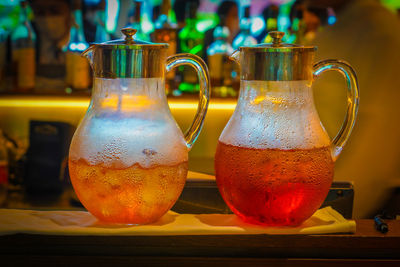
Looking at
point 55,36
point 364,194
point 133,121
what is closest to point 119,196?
point 133,121

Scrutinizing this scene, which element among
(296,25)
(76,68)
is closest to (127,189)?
(76,68)

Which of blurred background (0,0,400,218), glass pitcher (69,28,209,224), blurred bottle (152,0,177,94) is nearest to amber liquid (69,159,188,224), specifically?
glass pitcher (69,28,209,224)

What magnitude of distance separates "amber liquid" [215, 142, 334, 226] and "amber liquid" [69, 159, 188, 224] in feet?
0.22

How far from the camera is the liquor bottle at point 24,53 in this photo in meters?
2.28

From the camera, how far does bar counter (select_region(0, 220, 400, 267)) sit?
2.24 ft

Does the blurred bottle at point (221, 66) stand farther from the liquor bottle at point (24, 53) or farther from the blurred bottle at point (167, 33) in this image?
the liquor bottle at point (24, 53)

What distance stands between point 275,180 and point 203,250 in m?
0.13

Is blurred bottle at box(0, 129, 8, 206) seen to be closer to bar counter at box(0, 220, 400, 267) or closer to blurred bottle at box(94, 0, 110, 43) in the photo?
blurred bottle at box(94, 0, 110, 43)

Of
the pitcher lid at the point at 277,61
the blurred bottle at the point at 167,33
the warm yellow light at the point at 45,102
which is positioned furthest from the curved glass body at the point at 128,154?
the warm yellow light at the point at 45,102

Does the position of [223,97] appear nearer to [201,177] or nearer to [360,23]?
[360,23]

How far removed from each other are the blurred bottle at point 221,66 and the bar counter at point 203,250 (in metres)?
1.56

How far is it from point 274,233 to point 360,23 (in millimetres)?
1598

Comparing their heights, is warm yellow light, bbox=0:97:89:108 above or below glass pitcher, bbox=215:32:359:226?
below

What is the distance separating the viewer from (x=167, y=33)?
2336mm
